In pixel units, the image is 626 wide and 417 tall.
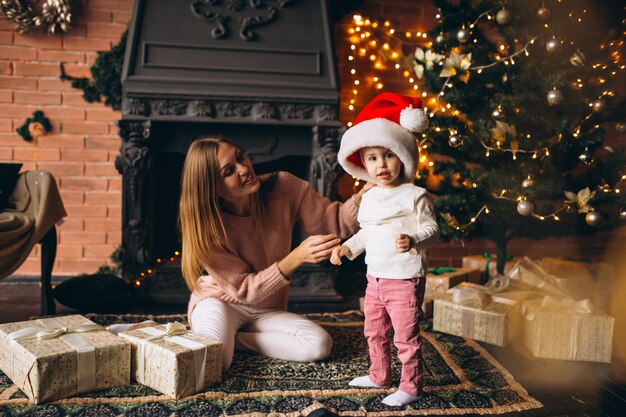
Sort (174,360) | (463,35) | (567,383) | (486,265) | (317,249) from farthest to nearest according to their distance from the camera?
(486,265) → (463,35) → (567,383) → (317,249) → (174,360)

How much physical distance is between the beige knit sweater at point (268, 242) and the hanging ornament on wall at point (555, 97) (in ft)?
3.22

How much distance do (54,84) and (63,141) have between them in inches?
13.0

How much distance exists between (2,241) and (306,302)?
1.43 m

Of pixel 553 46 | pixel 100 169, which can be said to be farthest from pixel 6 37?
pixel 553 46

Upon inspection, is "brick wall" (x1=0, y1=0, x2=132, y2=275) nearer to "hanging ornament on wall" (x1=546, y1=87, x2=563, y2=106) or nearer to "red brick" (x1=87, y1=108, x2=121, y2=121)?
"red brick" (x1=87, y1=108, x2=121, y2=121)

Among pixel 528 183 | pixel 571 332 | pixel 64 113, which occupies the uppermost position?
pixel 64 113

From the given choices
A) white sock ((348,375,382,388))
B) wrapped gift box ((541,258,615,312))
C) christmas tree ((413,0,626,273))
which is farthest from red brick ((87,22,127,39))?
wrapped gift box ((541,258,615,312))

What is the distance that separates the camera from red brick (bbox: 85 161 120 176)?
3.08m

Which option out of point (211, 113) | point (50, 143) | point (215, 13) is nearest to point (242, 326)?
point (211, 113)

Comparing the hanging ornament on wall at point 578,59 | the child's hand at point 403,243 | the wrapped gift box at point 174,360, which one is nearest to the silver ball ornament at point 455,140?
the hanging ornament on wall at point 578,59

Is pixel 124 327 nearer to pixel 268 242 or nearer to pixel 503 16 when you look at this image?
pixel 268 242

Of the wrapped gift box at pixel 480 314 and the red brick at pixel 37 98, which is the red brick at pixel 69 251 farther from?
the wrapped gift box at pixel 480 314

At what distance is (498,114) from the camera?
2.32 m

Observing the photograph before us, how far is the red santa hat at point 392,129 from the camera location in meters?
1.49
